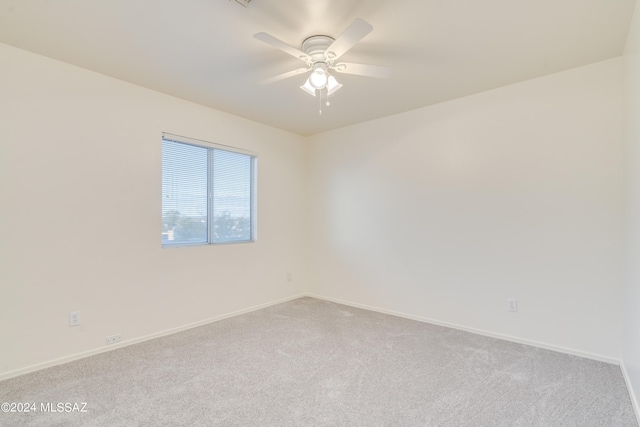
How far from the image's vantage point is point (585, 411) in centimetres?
191

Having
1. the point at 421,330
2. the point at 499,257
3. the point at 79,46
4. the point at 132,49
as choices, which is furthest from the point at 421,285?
the point at 79,46

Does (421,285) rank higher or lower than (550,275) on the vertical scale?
lower

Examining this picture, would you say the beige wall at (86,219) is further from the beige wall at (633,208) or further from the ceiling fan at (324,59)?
the beige wall at (633,208)

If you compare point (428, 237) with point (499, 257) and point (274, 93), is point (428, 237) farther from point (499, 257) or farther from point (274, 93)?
point (274, 93)

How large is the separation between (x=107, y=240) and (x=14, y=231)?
0.61m

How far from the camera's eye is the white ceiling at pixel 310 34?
191cm

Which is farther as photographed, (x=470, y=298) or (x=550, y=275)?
(x=470, y=298)

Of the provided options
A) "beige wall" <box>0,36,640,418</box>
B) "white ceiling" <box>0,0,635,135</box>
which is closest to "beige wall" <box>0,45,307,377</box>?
"beige wall" <box>0,36,640,418</box>

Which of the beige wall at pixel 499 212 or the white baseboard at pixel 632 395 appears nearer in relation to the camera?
the white baseboard at pixel 632 395

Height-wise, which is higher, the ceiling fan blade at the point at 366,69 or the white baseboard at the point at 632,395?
the ceiling fan blade at the point at 366,69

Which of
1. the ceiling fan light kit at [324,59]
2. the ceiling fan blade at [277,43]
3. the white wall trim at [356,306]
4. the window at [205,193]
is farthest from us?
the window at [205,193]

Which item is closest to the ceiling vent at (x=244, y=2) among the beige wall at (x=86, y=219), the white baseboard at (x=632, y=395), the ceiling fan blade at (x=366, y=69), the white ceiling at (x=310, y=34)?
the white ceiling at (x=310, y=34)

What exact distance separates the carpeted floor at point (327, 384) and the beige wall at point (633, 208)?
0.22 m

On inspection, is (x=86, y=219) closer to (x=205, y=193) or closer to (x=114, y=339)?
(x=114, y=339)
